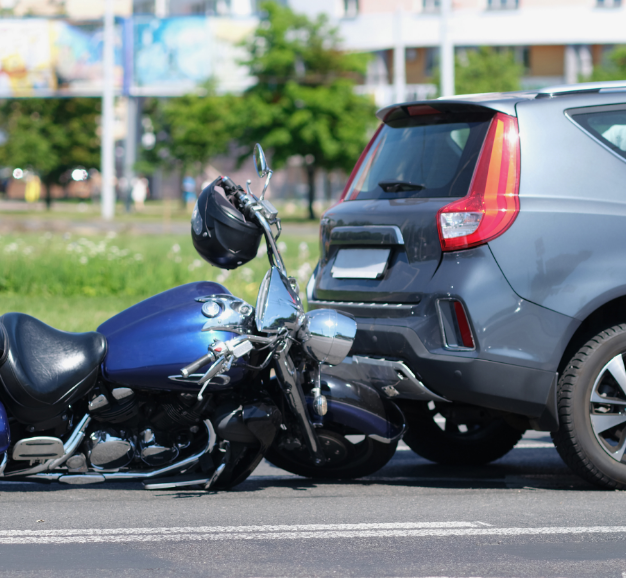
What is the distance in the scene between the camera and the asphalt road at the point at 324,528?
359 centimetres

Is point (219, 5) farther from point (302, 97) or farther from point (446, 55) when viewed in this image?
point (446, 55)

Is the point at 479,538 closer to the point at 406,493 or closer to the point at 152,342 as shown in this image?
the point at 406,493

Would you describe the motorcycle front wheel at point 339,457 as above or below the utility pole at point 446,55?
below

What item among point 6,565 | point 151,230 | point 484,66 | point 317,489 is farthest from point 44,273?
point 484,66

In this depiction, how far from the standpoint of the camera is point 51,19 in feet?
135

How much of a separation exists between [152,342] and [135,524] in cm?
78

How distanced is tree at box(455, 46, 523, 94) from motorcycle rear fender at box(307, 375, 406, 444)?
148 ft

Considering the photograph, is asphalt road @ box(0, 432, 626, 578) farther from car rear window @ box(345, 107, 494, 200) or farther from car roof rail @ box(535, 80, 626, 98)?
car roof rail @ box(535, 80, 626, 98)

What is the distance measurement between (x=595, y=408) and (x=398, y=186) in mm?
1449

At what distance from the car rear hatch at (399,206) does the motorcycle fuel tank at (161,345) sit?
882 millimetres

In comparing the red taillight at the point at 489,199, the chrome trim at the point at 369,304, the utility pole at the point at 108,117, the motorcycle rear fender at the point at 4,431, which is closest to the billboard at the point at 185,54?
the utility pole at the point at 108,117

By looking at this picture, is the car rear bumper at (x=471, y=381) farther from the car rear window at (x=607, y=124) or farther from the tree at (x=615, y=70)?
the tree at (x=615, y=70)

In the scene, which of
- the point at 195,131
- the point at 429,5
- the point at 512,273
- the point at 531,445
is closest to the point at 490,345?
the point at 512,273

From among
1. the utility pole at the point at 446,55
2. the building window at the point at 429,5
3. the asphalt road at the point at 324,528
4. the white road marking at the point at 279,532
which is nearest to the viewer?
the asphalt road at the point at 324,528
